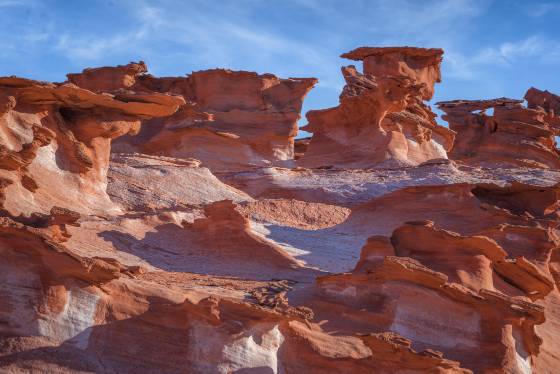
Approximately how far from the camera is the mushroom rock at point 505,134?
36.7 meters

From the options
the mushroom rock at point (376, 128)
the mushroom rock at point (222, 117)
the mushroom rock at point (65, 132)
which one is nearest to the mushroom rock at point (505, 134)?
the mushroom rock at point (376, 128)

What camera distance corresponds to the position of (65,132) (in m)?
15.6

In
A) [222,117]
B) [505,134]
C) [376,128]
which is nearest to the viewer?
[376,128]

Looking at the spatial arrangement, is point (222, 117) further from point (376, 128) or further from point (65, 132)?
point (65, 132)

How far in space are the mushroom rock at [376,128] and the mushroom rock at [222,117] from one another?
3.42ft

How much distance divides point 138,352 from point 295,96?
23.9m

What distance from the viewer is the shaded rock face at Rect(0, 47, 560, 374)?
30.1 ft

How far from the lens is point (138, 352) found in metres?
9.18

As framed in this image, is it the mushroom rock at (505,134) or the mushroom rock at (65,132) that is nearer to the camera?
the mushroom rock at (65,132)

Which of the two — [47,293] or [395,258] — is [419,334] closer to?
[395,258]

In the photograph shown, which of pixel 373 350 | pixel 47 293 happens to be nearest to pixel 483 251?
pixel 373 350

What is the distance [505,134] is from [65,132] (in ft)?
84.0

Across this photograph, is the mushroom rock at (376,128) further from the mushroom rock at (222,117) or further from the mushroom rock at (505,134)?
the mushroom rock at (505,134)

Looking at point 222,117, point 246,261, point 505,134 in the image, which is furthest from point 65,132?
point 505,134
